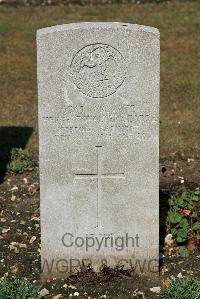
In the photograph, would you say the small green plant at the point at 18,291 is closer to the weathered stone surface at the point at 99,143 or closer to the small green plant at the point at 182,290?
the weathered stone surface at the point at 99,143

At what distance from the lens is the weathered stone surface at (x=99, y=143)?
209 inches

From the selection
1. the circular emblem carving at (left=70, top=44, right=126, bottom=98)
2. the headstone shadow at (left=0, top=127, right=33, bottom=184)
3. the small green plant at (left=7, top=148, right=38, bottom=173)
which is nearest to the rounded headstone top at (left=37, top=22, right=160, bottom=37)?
the circular emblem carving at (left=70, top=44, right=126, bottom=98)

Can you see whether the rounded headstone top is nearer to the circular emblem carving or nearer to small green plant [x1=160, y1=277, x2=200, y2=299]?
the circular emblem carving

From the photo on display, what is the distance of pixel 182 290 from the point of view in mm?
5223

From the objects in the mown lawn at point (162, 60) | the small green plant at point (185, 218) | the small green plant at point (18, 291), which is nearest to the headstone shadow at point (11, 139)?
the mown lawn at point (162, 60)

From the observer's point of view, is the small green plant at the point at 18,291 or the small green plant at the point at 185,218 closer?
the small green plant at the point at 18,291

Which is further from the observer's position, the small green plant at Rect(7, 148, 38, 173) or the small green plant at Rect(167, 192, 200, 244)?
the small green plant at Rect(7, 148, 38, 173)

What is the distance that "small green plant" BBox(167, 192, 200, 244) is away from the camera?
6461 mm

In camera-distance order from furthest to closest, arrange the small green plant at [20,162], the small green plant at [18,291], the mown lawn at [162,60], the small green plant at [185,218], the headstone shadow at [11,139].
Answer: the mown lawn at [162,60]
the headstone shadow at [11,139]
the small green plant at [20,162]
the small green plant at [185,218]
the small green plant at [18,291]

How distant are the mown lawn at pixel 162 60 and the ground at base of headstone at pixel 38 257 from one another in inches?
50.3

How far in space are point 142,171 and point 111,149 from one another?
33 centimetres

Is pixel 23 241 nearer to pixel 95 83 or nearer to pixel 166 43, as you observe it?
pixel 95 83

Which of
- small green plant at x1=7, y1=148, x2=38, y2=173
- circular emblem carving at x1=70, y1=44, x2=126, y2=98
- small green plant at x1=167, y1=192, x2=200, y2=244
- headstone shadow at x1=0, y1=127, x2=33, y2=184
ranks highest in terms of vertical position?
circular emblem carving at x1=70, y1=44, x2=126, y2=98

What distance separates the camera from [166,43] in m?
15.9
